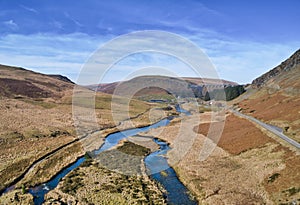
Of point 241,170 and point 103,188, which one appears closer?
point 103,188

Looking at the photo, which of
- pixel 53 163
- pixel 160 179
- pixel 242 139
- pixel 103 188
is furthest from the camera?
pixel 242 139

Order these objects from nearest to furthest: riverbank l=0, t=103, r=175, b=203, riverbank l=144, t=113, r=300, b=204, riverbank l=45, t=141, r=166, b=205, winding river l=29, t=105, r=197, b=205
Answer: riverbank l=144, t=113, r=300, b=204, riverbank l=45, t=141, r=166, b=205, winding river l=29, t=105, r=197, b=205, riverbank l=0, t=103, r=175, b=203

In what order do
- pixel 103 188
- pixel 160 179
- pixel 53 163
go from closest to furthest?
pixel 103 188 → pixel 160 179 → pixel 53 163

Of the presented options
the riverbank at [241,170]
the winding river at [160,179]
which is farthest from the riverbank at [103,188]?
the riverbank at [241,170]

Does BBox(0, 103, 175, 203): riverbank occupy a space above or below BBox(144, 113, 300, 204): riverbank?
below

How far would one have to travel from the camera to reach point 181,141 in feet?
184

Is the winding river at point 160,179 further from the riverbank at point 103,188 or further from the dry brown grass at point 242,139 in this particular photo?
the dry brown grass at point 242,139

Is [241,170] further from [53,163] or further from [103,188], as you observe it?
[53,163]

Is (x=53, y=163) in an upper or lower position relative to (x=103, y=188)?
lower

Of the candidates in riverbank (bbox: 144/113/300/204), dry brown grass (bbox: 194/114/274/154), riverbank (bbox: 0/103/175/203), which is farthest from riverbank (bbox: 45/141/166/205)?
dry brown grass (bbox: 194/114/274/154)

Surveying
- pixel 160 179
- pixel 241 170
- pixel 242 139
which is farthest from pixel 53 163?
pixel 242 139

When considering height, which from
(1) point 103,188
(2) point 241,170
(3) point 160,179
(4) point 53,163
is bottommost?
(4) point 53,163

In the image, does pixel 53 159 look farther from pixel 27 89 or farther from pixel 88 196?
pixel 27 89

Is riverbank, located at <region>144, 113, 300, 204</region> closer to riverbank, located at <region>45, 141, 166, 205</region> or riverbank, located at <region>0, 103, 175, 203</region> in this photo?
riverbank, located at <region>45, 141, 166, 205</region>
